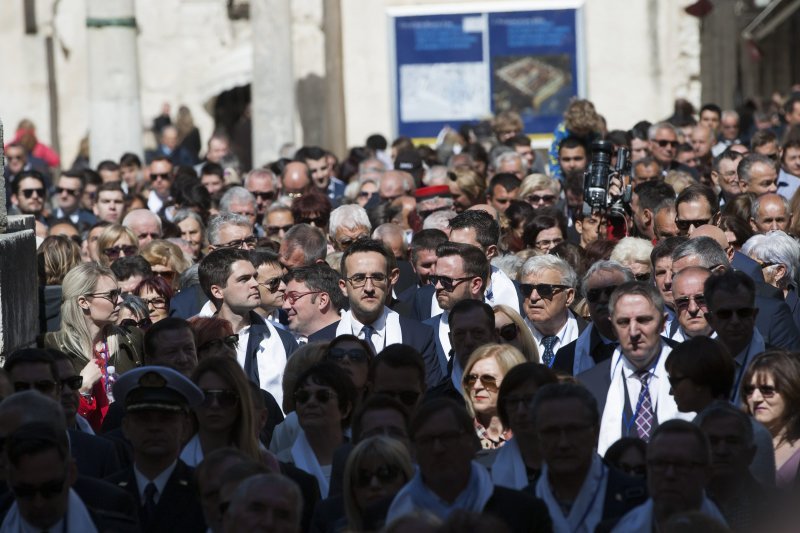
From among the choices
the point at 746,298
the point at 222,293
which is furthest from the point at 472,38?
the point at 746,298

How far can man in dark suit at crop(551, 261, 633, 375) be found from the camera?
8797 mm

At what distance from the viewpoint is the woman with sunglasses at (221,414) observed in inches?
279

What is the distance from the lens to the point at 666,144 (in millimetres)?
15688

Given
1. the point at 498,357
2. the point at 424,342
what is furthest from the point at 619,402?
the point at 424,342

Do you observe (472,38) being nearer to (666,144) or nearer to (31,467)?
(666,144)

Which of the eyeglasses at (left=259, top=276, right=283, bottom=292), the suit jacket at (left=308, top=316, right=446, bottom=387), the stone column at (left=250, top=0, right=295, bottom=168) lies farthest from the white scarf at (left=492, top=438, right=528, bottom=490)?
the stone column at (left=250, top=0, right=295, bottom=168)

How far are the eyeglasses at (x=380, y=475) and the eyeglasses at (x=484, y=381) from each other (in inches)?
62.1

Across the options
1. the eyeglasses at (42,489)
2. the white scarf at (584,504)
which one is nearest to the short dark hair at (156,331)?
the eyeglasses at (42,489)

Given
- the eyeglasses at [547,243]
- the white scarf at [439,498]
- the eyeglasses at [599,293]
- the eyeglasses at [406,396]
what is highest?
the eyeglasses at [547,243]

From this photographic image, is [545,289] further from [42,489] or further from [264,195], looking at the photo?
[264,195]

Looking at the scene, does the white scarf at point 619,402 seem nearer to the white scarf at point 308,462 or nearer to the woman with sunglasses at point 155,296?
the white scarf at point 308,462

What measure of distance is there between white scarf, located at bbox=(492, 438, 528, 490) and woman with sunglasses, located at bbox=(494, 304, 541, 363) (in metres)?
1.72

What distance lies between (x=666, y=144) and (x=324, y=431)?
8.88 meters

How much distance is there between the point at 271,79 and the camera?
2109 cm
